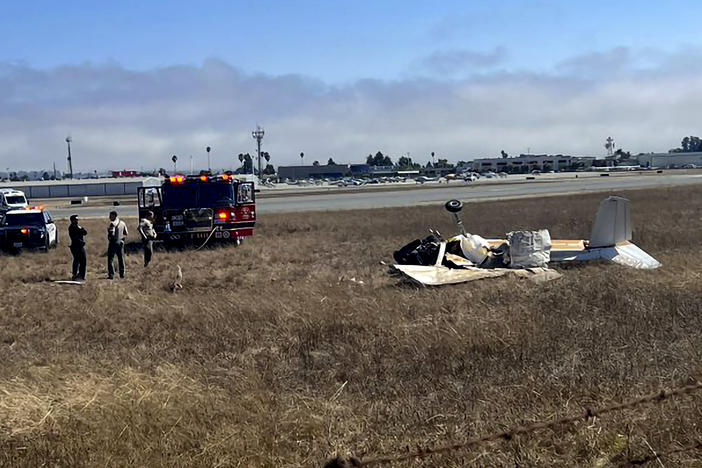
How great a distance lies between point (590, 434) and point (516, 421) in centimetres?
56

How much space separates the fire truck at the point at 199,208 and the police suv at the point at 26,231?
368 centimetres

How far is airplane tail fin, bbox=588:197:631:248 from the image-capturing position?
14539 mm

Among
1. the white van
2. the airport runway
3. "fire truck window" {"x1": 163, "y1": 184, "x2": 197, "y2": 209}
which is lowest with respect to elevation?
the airport runway

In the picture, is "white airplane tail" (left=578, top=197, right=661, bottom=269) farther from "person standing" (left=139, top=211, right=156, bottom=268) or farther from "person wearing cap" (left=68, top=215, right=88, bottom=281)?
"person wearing cap" (left=68, top=215, right=88, bottom=281)

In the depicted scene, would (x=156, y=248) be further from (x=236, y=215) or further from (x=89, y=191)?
(x=89, y=191)

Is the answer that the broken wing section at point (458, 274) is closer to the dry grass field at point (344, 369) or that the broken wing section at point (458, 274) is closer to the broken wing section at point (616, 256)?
the dry grass field at point (344, 369)

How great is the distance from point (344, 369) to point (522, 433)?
8.80 ft

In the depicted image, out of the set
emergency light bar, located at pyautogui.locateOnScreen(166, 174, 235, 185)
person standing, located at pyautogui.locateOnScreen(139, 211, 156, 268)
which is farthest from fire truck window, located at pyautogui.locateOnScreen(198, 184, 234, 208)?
person standing, located at pyautogui.locateOnScreen(139, 211, 156, 268)

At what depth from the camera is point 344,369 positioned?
750cm

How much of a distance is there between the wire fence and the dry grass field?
0.06 metres

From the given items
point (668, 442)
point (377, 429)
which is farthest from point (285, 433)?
point (668, 442)

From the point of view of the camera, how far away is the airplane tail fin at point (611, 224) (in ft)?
47.7

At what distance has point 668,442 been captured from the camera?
5.14 metres

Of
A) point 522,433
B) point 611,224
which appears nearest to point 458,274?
point 611,224
